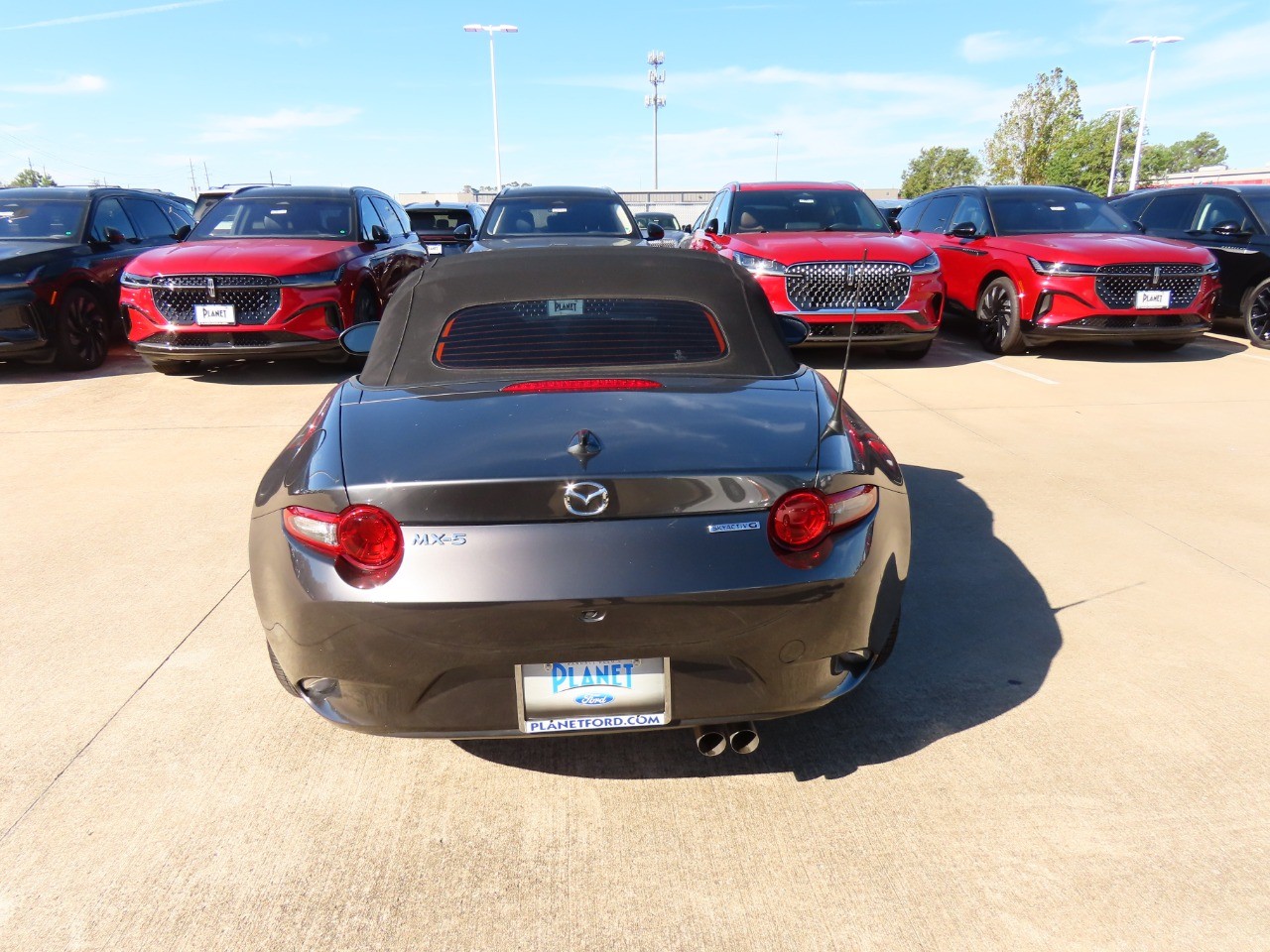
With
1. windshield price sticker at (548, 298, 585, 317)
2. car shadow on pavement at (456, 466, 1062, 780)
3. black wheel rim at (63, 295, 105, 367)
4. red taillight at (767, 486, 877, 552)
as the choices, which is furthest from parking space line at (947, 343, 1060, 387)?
black wheel rim at (63, 295, 105, 367)

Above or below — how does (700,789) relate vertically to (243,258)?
below

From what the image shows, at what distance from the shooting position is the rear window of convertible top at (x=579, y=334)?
2.99 m

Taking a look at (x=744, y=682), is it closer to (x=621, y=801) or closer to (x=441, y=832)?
(x=621, y=801)

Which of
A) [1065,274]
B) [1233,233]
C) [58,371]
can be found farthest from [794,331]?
[1233,233]

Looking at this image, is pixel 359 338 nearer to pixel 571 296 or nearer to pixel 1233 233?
pixel 571 296

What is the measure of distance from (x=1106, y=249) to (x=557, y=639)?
8473 millimetres

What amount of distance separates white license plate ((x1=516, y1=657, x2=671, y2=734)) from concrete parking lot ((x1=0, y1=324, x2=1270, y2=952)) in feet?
1.17

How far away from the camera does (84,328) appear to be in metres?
8.85

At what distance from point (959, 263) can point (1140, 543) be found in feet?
21.7

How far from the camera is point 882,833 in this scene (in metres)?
2.34

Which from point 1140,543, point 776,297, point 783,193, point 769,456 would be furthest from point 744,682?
point 783,193

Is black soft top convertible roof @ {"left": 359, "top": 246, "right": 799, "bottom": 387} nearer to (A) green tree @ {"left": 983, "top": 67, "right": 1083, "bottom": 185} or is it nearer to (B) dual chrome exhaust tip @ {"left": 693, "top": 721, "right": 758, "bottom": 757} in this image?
(B) dual chrome exhaust tip @ {"left": 693, "top": 721, "right": 758, "bottom": 757}

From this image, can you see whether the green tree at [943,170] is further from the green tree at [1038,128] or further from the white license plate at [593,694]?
the white license plate at [593,694]

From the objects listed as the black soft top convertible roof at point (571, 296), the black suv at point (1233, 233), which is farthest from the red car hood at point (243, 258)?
the black suv at point (1233, 233)
